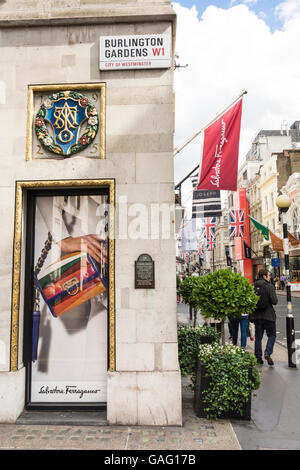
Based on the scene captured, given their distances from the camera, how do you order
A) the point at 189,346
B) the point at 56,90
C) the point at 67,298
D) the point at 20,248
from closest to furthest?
the point at 20,248
the point at 56,90
the point at 67,298
the point at 189,346

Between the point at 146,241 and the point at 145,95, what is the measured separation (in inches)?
93.8

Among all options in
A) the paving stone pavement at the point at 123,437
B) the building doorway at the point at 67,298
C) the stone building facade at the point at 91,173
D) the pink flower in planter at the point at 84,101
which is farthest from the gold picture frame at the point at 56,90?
the paving stone pavement at the point at 123,437

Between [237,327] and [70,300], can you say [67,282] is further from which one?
[237,327]

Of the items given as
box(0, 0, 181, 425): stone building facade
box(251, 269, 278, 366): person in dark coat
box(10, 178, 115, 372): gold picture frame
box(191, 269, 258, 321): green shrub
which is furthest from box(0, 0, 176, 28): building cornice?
box(251, 269, 278, 366): person in dark coat

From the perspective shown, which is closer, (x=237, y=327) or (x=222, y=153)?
(x=222, y=153)

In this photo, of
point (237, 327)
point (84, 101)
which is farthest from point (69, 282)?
point (237, 327)

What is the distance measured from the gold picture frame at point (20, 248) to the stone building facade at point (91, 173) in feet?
0.05

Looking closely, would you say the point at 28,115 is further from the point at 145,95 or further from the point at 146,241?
the point at 146,241

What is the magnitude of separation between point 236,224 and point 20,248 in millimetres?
29694

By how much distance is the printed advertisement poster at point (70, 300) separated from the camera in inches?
225

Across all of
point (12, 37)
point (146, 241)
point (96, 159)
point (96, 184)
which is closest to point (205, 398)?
point (146, 241)

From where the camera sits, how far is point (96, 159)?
18.6 ft

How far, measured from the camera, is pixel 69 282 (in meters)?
5.97
